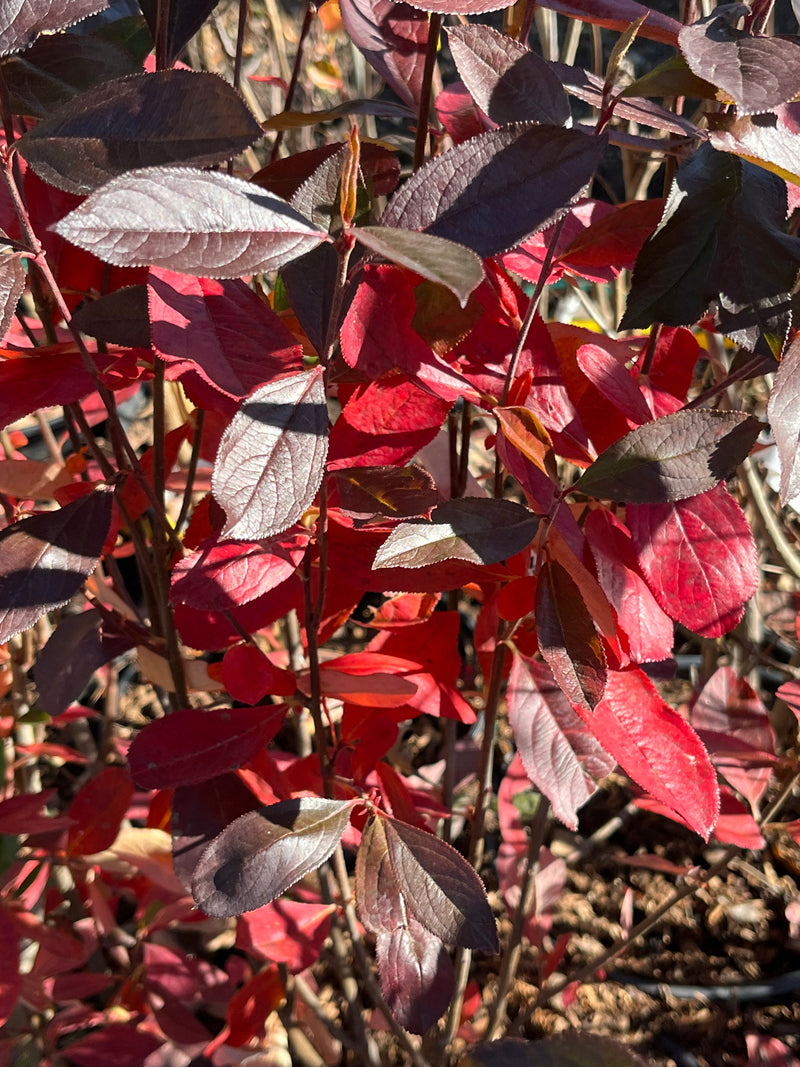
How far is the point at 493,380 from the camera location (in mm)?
602

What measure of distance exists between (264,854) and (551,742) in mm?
245

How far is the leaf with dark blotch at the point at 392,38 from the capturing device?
66cm

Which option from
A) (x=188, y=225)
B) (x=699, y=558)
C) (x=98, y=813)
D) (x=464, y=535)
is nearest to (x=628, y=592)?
(x=699, y=558)

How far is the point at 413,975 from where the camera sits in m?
0.66

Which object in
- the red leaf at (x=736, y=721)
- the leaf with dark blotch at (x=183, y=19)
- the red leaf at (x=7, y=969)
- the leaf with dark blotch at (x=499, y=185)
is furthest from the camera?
the red leaf at (x=736, y=721)

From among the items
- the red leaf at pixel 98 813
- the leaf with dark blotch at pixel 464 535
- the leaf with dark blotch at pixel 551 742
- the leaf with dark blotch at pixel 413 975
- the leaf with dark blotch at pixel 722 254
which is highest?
the leaf with dark blotch at pixel 722 254

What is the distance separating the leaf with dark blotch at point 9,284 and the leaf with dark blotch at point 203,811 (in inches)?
16.4

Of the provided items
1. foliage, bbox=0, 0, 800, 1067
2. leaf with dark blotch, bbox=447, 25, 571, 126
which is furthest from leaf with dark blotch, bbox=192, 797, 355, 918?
leaf with dark blotch, bbox=447, 25, 571, 126

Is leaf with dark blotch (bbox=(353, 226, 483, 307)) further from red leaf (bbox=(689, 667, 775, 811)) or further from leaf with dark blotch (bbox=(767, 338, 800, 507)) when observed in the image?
red leaf (bbox=(689, 667, 775, 811))

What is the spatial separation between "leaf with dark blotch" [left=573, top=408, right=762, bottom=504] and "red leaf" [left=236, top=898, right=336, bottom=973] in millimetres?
605

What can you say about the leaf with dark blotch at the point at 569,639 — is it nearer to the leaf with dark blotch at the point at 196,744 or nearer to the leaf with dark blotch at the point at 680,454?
the leaf with dark blotch at the point at 680,454

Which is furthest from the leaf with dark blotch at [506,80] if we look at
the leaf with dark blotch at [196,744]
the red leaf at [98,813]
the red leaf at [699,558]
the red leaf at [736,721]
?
the red leaf at [98,813]

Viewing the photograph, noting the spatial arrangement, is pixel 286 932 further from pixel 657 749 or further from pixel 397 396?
pixel 397 396

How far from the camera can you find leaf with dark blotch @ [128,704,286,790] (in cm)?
64
